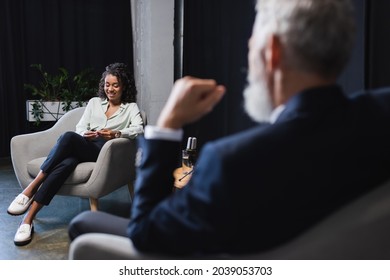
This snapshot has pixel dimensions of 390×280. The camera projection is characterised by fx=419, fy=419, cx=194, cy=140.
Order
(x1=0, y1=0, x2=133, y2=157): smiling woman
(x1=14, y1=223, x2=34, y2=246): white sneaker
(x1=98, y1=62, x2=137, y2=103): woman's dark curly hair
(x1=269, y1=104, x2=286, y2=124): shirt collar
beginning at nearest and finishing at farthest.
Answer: (x1=269, y1=104, x2=286, y2=124): shirt collar
(x1=14, y1=223, x2=34, y2=246): white sneaker
(x1=98, y1=62, x2=137, y2=103): woman's dark curly hair
(x1=0, y1=0, x2=133, y2=157): smiling woman

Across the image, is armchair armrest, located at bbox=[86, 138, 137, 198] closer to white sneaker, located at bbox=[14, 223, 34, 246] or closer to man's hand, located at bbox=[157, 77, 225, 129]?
white sneaker, located at bbox=[14, 223, 34, 246]

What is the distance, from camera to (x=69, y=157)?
9.25ft

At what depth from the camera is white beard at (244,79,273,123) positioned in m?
0.93

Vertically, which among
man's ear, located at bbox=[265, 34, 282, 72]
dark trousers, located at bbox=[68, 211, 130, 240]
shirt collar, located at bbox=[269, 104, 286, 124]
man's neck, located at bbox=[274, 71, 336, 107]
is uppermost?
man's ear, located at bbox=[265, 34, 282, 72]

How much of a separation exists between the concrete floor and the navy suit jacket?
1718 millimetres

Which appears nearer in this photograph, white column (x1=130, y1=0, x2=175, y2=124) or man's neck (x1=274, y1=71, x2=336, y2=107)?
man's neck (x1=274, y1=71, x2=336, y2=107)

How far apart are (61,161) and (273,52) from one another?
2212mm

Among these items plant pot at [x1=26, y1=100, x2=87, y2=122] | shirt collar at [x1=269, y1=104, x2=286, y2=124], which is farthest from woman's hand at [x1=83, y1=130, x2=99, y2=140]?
shirt collar at [x1=269, y1=104, x2=286, y2=124]

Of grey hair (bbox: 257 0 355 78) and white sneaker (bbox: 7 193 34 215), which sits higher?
grey hair (bbox: 257 0 355 78)

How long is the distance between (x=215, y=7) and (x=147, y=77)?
102 centimetres

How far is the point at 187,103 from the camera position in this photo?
911mm

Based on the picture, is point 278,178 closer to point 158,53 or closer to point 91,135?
point 91,135

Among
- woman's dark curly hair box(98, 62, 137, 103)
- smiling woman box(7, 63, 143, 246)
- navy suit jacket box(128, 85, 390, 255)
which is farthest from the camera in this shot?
woman's dark curly hair box(98, 62, 137, 103)

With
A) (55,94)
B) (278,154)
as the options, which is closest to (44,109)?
(55,94)
